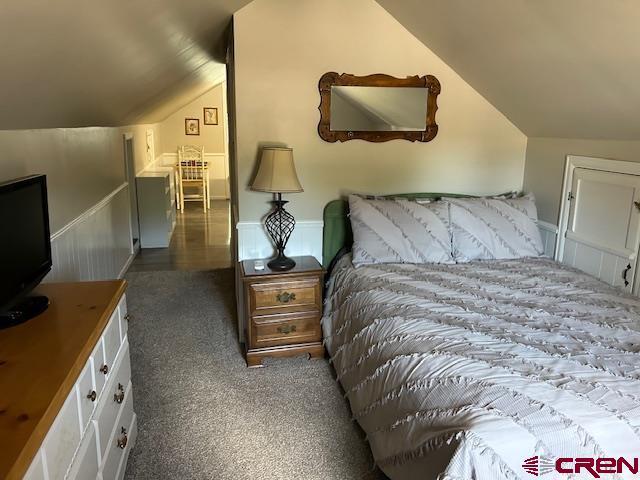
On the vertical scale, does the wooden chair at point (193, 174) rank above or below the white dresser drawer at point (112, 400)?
above

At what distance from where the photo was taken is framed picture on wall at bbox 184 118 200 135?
29.5 ft

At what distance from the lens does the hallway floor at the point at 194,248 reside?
4910mm

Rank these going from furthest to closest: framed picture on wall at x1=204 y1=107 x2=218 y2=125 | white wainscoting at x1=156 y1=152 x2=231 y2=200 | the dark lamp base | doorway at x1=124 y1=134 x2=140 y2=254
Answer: white wainscoting at x1=156 y1=152 x2=231 y2=200 → framed picture on wall at x1=204 y1=107 x2=218 y2=125 → doorway at x1=124 y1=134 x2=140 y2=254 → the dark lamp base

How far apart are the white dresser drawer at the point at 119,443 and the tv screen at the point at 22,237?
23.6 inches

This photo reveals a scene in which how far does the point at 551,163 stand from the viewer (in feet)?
10.1

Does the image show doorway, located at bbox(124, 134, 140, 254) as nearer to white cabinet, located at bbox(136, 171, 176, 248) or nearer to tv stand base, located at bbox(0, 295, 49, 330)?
white cabinet, located at bbox(136, 171, 176, 248)

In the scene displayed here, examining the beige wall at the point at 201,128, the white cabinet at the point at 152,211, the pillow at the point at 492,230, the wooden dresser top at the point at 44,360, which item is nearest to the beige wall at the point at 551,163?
the pillow at the point at 492,230

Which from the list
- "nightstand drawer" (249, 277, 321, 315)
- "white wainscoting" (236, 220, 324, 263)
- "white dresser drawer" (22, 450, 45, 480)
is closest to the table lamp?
"nightstand drawer" (249, 277, 321, 315)

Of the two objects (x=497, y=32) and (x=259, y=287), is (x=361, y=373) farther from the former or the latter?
(x=497, y=32)

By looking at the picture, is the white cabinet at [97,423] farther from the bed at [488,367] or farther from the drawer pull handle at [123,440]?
the bed at [488,367]

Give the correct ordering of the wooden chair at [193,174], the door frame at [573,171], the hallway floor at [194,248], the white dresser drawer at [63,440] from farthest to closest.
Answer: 1. the wooden chair at [193,174]
2. the hallway floor at [194,248]
3. the door frame at [573,171]
4. the white dresser drawer at [63,440]

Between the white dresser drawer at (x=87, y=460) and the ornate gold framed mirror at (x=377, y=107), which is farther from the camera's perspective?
the ornate gold framed mirror at (x=377, y=107)

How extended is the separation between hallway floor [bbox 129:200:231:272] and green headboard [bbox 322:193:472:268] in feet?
6.64

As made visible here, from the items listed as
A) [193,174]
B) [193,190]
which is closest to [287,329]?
[193,174]
